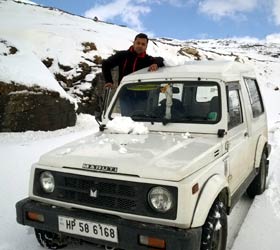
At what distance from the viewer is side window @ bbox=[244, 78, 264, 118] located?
498 cm

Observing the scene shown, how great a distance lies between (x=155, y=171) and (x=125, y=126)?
133 centimetres

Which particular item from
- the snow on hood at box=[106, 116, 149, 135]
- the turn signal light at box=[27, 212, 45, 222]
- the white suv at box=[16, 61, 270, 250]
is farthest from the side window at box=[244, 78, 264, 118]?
the turn signal light at box=[27, 212, 45, 222]

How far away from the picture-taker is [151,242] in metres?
2.69

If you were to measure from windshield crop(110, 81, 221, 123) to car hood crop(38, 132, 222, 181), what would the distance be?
0.90 ft

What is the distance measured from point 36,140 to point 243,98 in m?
5.34

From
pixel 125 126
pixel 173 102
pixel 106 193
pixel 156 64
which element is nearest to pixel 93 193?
pixel 106 193

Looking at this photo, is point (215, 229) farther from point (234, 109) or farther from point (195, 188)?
point (234, 109)

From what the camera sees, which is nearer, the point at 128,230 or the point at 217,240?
Answer: the point at 128,230

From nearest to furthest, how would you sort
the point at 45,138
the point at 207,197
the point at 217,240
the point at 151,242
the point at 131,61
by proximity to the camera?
the point at 151,242 < the point at 207,197 < the point at 217,240 < the point at 131,61 < the point at 45,138

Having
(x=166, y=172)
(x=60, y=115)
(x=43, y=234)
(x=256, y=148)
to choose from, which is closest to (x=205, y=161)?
(x=166, y=172)

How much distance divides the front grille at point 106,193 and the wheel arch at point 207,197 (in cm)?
19

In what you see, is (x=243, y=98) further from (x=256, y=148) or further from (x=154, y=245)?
(x=154, y=245)

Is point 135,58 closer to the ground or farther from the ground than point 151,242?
farther from the ground

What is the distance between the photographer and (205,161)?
3094 mm
